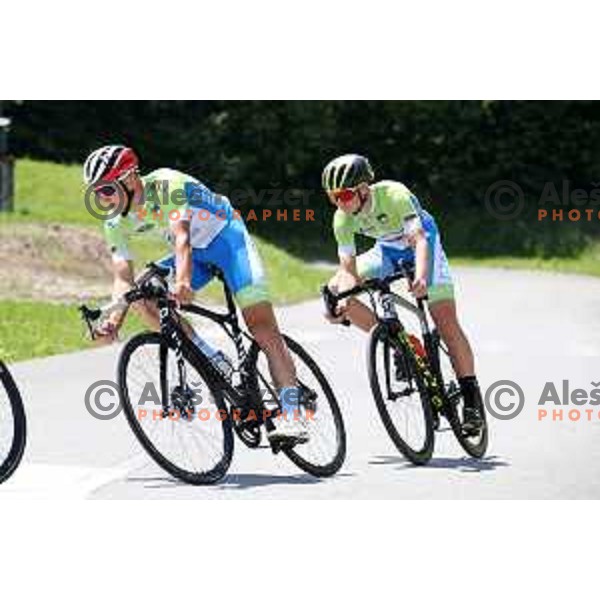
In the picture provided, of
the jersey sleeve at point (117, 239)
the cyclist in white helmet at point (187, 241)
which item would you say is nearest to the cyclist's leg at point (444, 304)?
the cyclist in white helmet at point (187, 241)

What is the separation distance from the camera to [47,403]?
11.1 metres

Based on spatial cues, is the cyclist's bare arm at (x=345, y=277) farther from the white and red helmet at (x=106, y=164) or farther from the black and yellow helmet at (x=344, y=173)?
the white and red helmet at (x=106, y=164)

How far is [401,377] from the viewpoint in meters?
8.79

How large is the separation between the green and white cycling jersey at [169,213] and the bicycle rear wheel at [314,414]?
30.3 inches

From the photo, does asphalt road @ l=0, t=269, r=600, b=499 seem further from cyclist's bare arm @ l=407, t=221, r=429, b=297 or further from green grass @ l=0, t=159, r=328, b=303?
cyclist's bare arm @ l=407, t=221, r=429, b=297

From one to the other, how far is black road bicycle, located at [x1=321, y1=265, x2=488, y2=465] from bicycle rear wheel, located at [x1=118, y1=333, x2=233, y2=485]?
3.01 feet

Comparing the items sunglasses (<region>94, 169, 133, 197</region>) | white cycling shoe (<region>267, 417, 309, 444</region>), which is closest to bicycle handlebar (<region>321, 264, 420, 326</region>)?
→ white cycling shoe (<region>267, 417, 309, 444</region>)

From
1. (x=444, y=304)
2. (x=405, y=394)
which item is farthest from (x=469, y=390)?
(x=405, y=394)

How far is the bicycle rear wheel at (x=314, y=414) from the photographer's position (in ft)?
27.8

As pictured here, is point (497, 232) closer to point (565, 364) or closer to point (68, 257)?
point (565, 364)

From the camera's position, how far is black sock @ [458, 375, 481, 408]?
9.28 metres

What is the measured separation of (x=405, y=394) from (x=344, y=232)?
3.30 feet

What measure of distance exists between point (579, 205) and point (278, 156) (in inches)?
120
